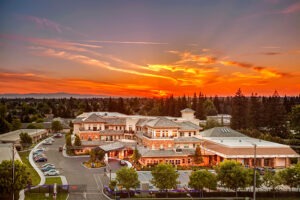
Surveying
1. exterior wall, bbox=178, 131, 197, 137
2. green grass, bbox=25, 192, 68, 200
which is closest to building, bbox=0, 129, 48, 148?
exterior wall, bbox=178, 131, 197, 137

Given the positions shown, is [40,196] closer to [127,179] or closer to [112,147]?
[127,179]

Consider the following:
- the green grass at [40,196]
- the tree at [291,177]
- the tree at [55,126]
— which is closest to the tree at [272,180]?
the tree at [291,177]

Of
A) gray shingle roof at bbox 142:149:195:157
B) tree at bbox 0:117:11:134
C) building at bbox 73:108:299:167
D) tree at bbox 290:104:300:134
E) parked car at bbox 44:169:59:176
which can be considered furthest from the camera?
tree at bbox 0:117:11:134

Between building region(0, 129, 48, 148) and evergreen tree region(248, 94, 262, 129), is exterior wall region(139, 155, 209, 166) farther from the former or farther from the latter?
evergreen tree region(248, 94, 262, 129)

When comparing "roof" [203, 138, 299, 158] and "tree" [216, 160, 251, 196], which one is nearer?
"tree" [216, 160, 251, 196]

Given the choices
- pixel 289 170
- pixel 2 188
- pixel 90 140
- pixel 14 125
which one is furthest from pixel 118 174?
pixel 14 125

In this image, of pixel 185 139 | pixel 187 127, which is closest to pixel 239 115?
pixel 187 127
